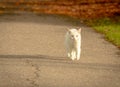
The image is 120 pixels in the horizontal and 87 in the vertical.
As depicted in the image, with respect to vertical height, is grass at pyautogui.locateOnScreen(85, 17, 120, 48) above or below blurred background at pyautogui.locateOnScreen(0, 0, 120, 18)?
above

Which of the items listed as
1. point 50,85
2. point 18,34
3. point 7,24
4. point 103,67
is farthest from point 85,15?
point 50,85

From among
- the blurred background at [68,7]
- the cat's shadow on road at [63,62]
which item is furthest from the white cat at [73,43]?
the blurred background at [68,7]

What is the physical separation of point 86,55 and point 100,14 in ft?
41.2

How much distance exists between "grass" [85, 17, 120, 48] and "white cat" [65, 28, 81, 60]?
316 centimetres

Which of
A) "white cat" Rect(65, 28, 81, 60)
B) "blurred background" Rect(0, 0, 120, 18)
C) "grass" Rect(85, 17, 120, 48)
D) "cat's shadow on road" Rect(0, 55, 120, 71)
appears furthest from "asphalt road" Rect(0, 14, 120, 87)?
"blurred background" Rect(0, 0, 120, 18)

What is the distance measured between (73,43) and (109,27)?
8376 millimetres

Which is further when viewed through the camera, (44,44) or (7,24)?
(7,24)

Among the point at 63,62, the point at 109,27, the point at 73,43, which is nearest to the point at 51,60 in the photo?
the point at 63,62

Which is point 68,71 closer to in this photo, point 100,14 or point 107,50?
point 107,50

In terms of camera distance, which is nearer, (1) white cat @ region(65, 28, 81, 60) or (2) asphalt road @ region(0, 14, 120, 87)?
(2) asphalt road @ region(0, 14, 120, 87)

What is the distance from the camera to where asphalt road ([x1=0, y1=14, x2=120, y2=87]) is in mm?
11258

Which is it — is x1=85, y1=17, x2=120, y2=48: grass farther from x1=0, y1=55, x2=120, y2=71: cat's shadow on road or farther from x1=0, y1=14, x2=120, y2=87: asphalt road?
x1=0, y1=55, x2=120, y2=71: cat's shadow on road

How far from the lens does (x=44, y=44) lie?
653 inches

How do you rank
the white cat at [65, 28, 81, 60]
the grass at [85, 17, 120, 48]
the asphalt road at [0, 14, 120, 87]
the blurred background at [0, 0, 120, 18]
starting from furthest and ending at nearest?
the blurred background at [0, 0, 120, 18] < the grass at [85, 17, 120, 48] < the white cat at [65, 28, 81, 60] < the asphalt road at [0, 14, 120, 87]
